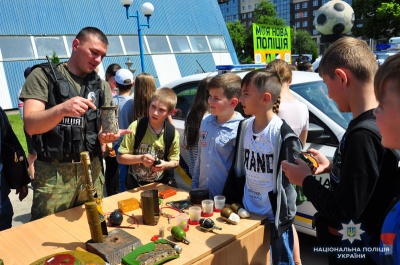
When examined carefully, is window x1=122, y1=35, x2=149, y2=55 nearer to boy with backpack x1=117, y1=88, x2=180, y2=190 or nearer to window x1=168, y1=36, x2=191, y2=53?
window x1=168, y1=36, x2=191, y2=53

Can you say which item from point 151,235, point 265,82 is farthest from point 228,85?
point 151,235

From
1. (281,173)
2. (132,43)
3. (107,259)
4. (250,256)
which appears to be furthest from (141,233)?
(132,43)

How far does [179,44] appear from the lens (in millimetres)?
20453

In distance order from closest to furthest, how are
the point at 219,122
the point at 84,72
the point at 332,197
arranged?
the point at 332,197
the point at 84,72
the point at 219,122

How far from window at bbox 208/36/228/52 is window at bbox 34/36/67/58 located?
31.6ft

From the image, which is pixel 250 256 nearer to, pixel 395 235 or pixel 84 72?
pixel 395 235

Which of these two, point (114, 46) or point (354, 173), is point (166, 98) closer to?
point (354, 173)

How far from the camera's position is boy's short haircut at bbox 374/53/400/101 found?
3.66 ft

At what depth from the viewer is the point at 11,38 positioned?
15141 mm

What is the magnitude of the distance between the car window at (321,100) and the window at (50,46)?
1547 cm

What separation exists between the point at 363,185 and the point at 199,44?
2084 cm

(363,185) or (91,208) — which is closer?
(363,185)

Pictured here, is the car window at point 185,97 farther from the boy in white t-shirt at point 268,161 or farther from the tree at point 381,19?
the tree at point 381,19

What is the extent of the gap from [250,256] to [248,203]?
1.32 ft
